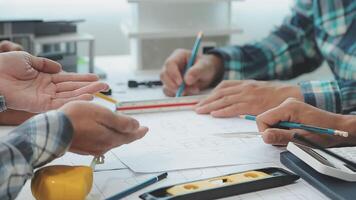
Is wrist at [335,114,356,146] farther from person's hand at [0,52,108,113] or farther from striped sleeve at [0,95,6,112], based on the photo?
striped sleeve at [0,95,6,112]

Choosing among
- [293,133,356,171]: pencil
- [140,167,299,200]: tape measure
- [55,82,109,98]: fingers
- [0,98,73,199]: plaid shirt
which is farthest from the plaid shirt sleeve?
[293,133,356,171]: pencil

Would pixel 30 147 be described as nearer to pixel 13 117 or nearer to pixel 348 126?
pixel 13 117

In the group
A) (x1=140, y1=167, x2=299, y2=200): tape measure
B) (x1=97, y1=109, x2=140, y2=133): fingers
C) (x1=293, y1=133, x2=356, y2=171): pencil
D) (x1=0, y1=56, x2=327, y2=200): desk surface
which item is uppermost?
(x1=97, y1=109, x2=140, y2=133): fingers

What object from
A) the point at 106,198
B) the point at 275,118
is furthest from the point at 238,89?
the point at 106,198

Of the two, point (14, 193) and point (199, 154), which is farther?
point (199, 154)

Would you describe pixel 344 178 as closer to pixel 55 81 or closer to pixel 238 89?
pixel 238 89

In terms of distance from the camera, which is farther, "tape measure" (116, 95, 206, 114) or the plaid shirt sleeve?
"tape measure" (116, 95, 206, 114)

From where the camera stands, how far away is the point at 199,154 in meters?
0.78

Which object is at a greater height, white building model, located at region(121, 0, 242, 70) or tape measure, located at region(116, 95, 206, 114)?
white building model, located at region(121, 0, 242, 70)

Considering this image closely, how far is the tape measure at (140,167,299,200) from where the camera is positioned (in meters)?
0.61

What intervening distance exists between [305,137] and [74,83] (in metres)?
0.39

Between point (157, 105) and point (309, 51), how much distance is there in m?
0.56

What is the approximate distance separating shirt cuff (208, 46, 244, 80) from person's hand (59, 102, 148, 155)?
0.63m

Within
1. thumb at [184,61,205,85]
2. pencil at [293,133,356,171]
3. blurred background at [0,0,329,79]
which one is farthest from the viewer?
blurred background at [0,0,329,79]
